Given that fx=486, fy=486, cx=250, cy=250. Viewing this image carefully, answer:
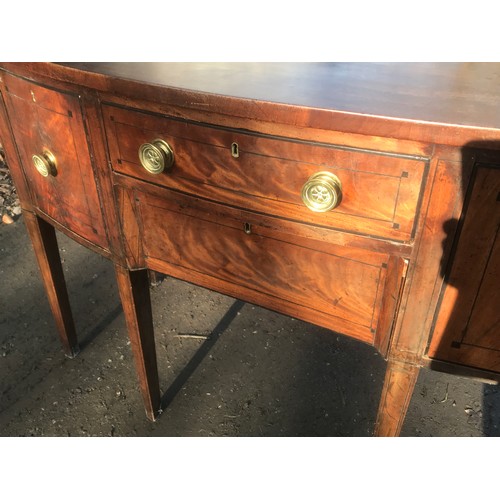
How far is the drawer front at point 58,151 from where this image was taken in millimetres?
1117

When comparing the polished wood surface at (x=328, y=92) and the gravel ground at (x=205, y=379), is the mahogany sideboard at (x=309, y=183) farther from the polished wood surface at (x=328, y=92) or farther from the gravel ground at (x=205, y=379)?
the gravel ground at (x=205, y=379)

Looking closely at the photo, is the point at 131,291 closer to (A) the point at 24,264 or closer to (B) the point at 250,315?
(B) the point at 250,315

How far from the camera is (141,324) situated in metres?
1.41

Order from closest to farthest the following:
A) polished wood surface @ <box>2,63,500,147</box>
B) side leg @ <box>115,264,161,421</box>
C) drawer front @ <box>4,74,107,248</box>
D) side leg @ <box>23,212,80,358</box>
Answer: polished wood surface @ <box>2,63,500,147</box> < drawer front @ <box>4,74,107,248</box> < side leg @ <box>115,264,161,421</box> < side leg @ <box>23,212,80,358</box>

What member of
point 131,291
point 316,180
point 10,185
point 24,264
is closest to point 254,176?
point 316,180

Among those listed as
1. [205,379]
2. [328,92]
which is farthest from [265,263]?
[205,379]

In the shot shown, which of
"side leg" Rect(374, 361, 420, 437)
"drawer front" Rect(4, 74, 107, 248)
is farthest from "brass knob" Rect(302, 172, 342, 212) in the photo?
"drawer front" Rect(4, 74, 107, 248)

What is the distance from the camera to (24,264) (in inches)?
91.4

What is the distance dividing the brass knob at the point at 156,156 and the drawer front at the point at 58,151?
0.64 ft

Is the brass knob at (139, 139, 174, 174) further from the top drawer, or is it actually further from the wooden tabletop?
the wooden tabletop

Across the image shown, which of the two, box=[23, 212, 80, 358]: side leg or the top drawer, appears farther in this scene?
box=[23, 212, 80, 358]: side leg

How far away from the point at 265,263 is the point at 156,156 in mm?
315

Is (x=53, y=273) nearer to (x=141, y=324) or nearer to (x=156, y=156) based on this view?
(x=141, y=324)

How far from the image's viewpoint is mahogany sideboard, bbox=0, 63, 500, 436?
30.7 inches
